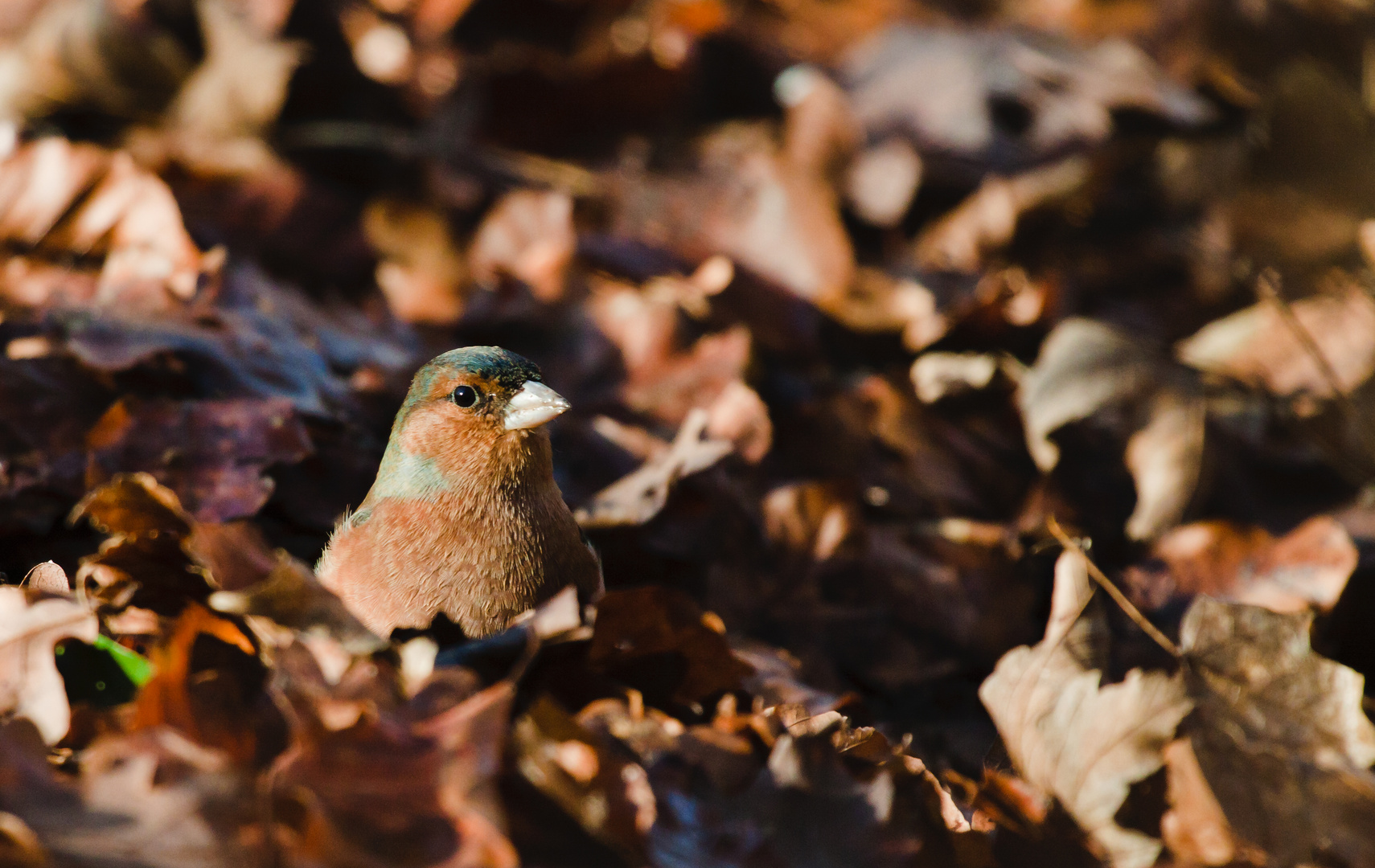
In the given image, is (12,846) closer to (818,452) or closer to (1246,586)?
(818,452)

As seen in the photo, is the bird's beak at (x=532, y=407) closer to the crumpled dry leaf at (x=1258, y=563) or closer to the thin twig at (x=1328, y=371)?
the crumpled dry leaf at (x=1258, y=563)

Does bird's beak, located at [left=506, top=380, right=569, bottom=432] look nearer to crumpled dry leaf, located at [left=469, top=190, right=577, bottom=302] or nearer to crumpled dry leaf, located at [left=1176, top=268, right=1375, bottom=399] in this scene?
crumpled dry leaf, located at [left=469, top=190, right=577, bottom=302]

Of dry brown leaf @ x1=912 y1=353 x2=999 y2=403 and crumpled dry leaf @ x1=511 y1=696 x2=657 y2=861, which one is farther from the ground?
crumpled dry leaf @ x1=511 y1=696 x2=657 y2=861

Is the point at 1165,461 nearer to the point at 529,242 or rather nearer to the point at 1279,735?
the point at 1279,735

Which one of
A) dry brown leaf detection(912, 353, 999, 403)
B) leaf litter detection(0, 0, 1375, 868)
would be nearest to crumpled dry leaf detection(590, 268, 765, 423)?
leaf litter detection(0, 0, 1375, 868)

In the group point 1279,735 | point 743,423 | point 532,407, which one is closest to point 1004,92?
point 743,423

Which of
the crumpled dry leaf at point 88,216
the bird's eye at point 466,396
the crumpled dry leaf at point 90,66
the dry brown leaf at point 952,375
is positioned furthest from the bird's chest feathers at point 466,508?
the crumpled dry leaf at point 90,66

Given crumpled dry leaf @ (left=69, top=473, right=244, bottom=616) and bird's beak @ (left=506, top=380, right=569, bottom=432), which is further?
bird's beak @ (left=506, top=380, right=569, bottom=432)

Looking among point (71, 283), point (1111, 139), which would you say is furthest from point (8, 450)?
point (1111, 139)
